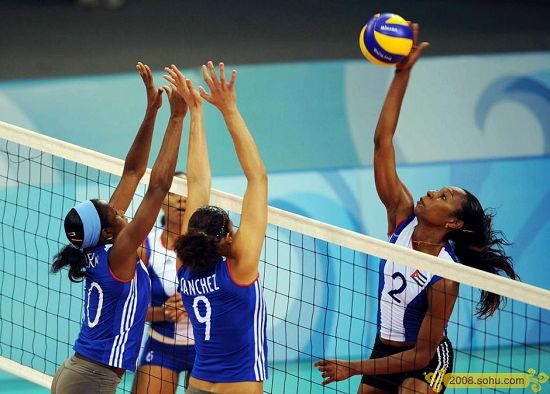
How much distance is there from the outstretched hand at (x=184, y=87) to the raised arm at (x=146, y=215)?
21 cm

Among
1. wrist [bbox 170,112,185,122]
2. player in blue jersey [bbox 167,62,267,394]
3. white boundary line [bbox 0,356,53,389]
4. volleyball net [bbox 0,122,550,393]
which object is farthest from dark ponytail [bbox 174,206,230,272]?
volleyball net [bbox 0,122,550,393]

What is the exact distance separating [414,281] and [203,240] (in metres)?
1.46

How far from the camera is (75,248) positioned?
5574mm

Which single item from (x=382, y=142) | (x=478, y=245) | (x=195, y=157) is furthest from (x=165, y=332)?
(x=478, y=245)

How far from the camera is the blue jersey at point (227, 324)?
16.2ft

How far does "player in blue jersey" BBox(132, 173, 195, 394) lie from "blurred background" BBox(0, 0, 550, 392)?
7.32ft

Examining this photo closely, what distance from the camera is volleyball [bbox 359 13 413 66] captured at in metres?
5.62

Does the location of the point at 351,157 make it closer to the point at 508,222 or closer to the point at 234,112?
the point at 508,222

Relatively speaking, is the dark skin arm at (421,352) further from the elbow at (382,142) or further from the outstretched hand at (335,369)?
the elbow at (382,142)

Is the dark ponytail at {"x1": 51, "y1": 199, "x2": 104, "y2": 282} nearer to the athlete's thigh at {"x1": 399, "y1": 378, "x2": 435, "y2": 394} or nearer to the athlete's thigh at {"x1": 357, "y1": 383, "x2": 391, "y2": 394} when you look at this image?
the athlete's thigh at {"x1": 357, "y1": 383, "x2": 391, "y2": 394}

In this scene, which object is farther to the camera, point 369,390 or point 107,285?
point 369,390

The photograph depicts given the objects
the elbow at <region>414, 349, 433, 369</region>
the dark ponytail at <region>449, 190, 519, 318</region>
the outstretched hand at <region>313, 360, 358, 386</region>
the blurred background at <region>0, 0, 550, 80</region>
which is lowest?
the outstretched hand at <region>313, 360, 358, 386</region>

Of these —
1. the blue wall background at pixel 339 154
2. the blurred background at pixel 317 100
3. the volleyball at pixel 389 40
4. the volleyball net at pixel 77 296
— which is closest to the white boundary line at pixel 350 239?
the volleyball at pixel 389 40

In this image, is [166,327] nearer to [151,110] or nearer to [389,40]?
[151,110]
